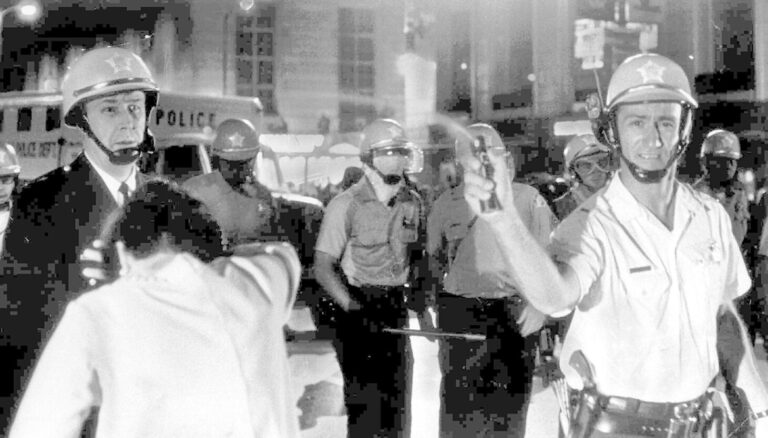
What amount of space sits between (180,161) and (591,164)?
5.80m

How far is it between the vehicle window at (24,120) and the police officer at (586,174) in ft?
27.1

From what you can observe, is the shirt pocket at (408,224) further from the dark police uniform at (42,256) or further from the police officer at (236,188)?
the dark police uniform at (42,256)

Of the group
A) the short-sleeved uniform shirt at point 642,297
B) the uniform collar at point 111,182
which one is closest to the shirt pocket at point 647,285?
the short-sleeved uniform shirt at point 642,297

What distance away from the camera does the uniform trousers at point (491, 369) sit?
5375 mm

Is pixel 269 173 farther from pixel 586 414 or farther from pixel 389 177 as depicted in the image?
pixel 586 414

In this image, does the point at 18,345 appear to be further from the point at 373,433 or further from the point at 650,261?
the point at 373,433

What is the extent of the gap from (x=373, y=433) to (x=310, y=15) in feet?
72.5

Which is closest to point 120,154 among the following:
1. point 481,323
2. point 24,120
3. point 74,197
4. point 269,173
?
point 74,197

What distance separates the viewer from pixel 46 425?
1.99 metres

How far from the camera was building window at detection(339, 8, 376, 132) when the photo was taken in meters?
26.3

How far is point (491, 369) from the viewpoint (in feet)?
17.7

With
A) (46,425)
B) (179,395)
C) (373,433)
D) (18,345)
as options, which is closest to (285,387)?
(179,395)

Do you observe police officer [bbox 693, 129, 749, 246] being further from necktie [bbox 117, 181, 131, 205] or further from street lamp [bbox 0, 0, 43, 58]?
street lamp [bbox 0, 0, 43, 58]

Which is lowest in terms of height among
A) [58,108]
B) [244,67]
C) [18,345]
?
[18,345]
